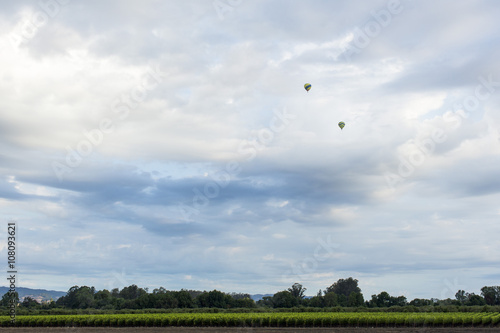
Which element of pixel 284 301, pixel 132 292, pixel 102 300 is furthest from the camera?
pixel 132 292

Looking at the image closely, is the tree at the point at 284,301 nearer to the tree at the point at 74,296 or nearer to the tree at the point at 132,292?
the tree at the point at 74,296

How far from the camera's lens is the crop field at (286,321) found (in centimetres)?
4709

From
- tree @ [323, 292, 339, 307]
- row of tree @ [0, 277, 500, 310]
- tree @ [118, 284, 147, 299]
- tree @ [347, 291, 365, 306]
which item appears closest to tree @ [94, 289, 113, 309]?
row of tree @ [0, 277, 500, 310]

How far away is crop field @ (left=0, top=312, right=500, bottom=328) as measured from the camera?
4709 centimetres

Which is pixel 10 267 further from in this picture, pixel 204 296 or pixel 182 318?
pixel 204 296

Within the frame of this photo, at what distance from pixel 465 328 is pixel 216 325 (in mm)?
24325

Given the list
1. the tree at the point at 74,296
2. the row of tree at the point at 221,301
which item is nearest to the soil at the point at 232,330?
the row of tree at the point at 221,301

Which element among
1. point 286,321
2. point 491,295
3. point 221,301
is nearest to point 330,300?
point 221,301

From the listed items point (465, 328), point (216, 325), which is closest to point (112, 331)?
point (216, 325)

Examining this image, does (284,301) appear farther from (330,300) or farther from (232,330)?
(232,330)

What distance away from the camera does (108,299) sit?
108938mm

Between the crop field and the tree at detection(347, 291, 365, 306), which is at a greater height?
the crop field

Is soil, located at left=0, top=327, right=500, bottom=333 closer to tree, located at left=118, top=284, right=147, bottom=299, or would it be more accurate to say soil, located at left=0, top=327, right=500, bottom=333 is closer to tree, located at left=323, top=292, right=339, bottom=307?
tree, located at left=323, top=292, right=339, bottom=307

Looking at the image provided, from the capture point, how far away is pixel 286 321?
50.4 m
